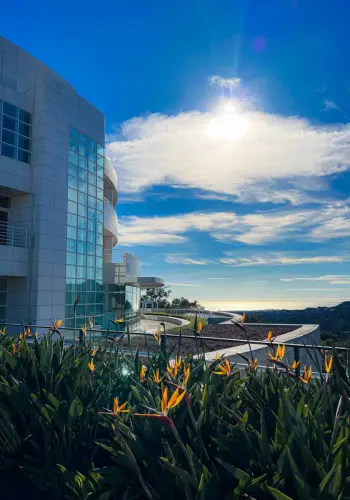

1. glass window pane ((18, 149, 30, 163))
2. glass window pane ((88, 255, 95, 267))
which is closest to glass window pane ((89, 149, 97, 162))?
glass window pane ((18, 149, 30, 163))

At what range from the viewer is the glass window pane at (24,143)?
1825cm

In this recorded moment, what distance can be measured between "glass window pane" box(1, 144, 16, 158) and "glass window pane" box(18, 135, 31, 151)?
49 cm

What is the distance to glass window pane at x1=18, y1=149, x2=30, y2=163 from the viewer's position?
59.7 ft

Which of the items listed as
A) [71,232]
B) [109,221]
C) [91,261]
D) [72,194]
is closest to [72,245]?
[71,232]

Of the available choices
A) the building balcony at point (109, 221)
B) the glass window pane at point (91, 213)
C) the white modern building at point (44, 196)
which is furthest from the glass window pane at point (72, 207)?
the building balcony at point (109, 221)

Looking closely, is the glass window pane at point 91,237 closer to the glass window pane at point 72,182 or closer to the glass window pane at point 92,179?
the glass window pane at point 72,182

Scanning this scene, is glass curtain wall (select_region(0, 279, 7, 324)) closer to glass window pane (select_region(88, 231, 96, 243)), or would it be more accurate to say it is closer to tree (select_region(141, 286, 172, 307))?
glass window pane (select_region(88, 231, 96, 243))

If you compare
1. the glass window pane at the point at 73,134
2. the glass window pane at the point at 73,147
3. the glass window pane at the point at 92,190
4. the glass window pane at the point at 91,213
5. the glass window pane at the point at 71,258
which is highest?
the glass window pane at the point at 73,134

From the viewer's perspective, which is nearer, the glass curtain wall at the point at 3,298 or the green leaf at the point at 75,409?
the green leaf at the point at 75,409

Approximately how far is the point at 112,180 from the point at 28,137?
9269 millimetres

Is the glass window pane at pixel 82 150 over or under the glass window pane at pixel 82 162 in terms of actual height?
over

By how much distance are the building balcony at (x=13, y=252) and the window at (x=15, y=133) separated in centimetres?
347

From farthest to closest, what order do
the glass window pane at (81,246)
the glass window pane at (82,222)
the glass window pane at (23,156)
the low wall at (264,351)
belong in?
the glass window pane at (82,222) < the glass window pane at (81,246) < the glass window pane at (23,156) < the low wall at (264,351)

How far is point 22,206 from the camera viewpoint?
18641 mm
